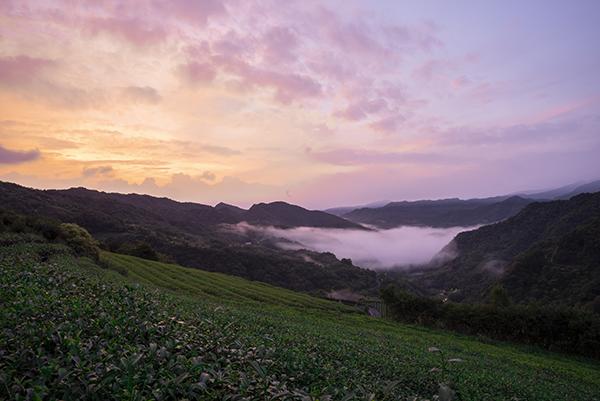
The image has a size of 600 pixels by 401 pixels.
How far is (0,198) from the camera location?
109500 mm

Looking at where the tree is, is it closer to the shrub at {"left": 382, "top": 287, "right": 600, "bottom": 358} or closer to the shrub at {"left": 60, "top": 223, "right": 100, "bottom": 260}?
the shrub at {"left": 382, "top": 287, "right": 600, "bottom": 358}

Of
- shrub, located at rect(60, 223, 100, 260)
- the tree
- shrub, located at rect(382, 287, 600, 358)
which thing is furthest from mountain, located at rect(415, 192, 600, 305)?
shrub, located at rect(60, 223, 100, 260)

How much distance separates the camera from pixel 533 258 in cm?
9406

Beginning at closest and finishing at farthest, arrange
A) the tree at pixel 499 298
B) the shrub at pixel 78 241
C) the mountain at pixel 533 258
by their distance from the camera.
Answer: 1. the shrub at pixel 78 241
2. the tree at pixel 499 298
3. the mountain at pixel 533 258

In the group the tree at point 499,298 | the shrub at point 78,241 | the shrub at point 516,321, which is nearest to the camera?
the shrub at point 78,241

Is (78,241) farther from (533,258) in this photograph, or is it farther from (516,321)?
(533,258)

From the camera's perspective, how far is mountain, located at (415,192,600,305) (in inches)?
3088

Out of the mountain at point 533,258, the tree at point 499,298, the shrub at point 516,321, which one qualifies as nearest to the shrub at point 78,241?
the shrub at point 516,321

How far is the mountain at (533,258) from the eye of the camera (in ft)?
257

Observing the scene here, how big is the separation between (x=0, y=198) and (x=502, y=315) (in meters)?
119

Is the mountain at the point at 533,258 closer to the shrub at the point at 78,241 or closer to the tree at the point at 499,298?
the tree at the point at 499,298

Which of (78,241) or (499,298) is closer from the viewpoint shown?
(78,241)

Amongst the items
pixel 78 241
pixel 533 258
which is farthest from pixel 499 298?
pixel 78 241

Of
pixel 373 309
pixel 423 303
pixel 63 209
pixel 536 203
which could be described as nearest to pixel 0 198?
pixel 63 209
